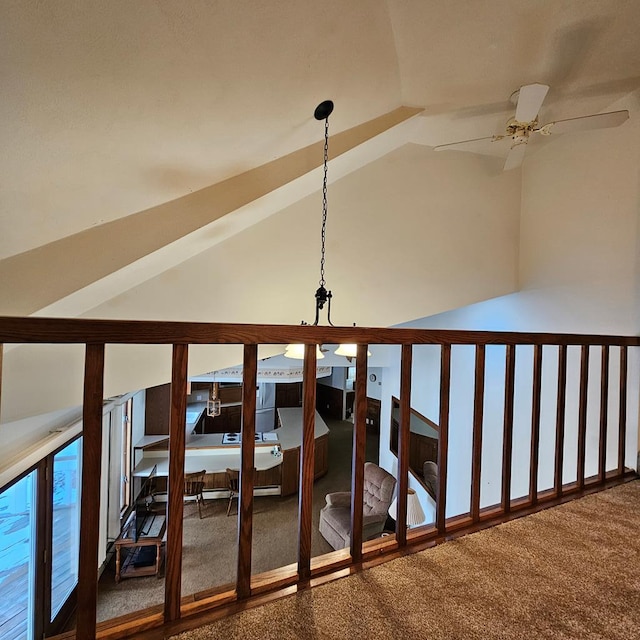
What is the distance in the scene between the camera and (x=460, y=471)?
4.34 metres

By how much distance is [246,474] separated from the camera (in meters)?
0.96

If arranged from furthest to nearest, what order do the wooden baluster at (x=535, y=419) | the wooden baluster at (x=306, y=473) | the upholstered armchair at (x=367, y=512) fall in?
the upholstered armchair at (x=367, y=512), the wooden baluster at (x=535, y=419), the wooden baluster at (x=306, y=473)

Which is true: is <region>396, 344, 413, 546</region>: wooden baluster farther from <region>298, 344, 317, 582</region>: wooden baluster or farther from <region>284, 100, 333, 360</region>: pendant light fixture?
<region>284, 100, 333, 360</region>: pendant light fixture

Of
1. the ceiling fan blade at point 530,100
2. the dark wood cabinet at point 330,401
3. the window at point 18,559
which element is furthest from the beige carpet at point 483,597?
the dark wood cabinet at point 330,401

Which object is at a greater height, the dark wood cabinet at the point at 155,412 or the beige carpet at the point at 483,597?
the beige carpet at the point at 483,597

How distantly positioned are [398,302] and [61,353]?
2.50 metres

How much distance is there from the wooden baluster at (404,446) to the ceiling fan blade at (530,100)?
1747 millimetres

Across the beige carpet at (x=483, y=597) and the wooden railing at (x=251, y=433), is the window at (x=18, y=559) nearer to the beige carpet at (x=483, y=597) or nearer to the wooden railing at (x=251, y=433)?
the wooden railing at (x=251, y=433)

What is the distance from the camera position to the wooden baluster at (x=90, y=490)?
0.78m

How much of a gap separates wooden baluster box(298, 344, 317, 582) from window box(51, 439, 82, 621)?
3.66 meters

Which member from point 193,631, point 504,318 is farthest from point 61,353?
point 504,318

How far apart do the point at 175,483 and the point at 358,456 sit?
21.3 inches

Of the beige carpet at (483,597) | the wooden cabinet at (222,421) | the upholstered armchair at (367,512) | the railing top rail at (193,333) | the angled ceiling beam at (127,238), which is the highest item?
the angled ceiling beam at (127,238)

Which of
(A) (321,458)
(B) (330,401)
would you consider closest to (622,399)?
(A) (321,458)
